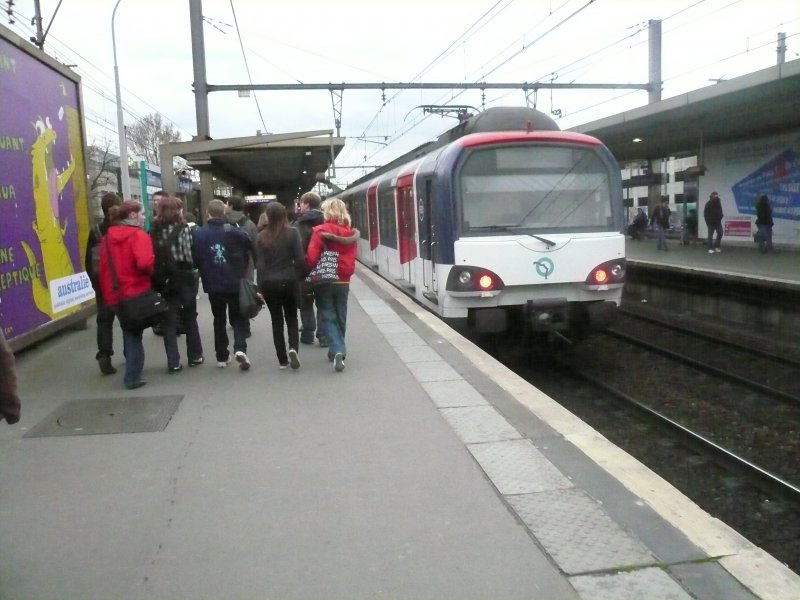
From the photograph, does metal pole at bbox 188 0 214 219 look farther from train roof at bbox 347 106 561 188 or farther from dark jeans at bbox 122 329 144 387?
dark jeans at bbox 122 329 144 387

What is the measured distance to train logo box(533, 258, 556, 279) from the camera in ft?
28.3

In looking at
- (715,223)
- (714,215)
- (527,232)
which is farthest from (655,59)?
(527,232)

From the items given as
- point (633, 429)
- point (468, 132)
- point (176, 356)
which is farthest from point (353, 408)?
point (468, 132)

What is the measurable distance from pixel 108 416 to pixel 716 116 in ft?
50.5

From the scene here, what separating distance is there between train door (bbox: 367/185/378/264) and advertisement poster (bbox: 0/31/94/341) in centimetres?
798

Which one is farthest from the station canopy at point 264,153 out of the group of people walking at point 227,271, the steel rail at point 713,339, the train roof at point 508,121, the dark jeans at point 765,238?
the group of people walking at point 227,271

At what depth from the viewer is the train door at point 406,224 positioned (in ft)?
37.2

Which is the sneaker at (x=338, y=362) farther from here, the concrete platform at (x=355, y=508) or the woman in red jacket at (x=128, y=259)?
the woman in red jacket at (x=128, y=259)

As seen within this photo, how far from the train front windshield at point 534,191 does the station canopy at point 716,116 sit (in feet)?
17.3

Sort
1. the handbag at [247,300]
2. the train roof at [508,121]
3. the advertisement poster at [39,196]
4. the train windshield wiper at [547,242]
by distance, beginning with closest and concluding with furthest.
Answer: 1. the handbag at [247,300]
2. the advertisement poster at [39,196]
3. the train windshield wiper at [547,242]
4. the train roof at [508,121]

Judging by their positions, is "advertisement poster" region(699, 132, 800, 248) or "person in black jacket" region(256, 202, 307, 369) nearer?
"person in black jacket" region(256, 202, 307, 369)

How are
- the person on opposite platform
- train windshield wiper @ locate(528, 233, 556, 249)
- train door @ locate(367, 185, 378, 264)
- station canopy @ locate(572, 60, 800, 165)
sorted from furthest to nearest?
train door @ locate(367, 185, 378, 264) → station canopy @ locate(572, 60, 800, 165) → train windshield wiper @ locate(528, 233, 556, 249) → the person on opposite platform

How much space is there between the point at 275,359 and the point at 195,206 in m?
19.7

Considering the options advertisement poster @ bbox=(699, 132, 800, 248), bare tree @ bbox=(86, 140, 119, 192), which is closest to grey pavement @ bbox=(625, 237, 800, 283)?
advertisement poster @ bbox=(699, 132, 800, 248)
